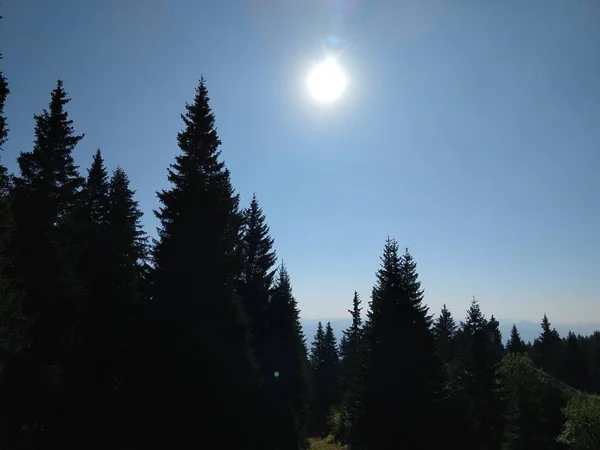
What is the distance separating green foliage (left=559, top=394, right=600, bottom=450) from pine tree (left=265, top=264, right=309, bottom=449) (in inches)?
988

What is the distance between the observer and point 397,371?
22531mm

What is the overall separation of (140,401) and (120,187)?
1531cm

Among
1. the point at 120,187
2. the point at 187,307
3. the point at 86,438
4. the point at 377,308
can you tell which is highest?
the point at 120,187

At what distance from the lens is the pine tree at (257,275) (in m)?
27.5

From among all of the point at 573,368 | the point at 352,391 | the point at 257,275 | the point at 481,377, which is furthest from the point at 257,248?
the point at 573,368

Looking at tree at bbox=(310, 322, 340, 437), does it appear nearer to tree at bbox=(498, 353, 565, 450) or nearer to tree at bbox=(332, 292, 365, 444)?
tree at bbox=(332, 292, 365, 444)

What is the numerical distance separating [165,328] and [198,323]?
1.21 metres

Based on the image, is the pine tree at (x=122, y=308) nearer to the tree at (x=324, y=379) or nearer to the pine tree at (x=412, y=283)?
the pine tree at (x=412, y=283)

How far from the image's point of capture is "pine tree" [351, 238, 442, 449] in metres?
21.6

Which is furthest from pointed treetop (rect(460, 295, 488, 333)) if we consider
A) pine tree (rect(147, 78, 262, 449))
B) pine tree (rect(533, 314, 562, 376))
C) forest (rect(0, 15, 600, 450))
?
pine tree (rect(533, 314, 562, 376))

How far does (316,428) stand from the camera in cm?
6356

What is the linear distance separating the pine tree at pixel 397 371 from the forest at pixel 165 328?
0.25 ft

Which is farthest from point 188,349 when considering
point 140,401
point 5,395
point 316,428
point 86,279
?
point 316,428

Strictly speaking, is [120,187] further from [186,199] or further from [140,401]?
A: [140,401]
